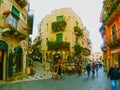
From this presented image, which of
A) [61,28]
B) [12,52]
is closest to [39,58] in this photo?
[61,28]

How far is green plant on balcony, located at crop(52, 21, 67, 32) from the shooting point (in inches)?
1554

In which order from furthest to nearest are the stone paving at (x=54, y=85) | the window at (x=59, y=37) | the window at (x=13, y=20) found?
the window at (x=59, y=37), the window at (x=13, y=20), the stone paving at (x=54, y=85)

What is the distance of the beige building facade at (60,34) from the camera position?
38500 mm

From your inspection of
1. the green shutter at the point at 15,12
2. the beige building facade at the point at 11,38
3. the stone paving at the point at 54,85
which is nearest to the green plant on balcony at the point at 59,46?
the beige building facade at the point at 11,38

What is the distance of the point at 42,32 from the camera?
4419cm

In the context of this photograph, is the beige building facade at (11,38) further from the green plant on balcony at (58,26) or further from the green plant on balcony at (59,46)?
the green plant on balcony at (58,26)

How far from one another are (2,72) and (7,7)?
16.4 ft

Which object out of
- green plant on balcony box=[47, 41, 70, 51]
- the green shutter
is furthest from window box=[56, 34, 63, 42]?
the green shutter

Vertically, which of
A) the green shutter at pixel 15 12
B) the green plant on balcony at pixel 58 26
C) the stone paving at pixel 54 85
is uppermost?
the green plant on balcony at pixel 58 26

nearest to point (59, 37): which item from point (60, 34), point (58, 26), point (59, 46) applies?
point (60, 34)

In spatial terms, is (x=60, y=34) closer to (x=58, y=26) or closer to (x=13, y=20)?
(x=58, y=26)

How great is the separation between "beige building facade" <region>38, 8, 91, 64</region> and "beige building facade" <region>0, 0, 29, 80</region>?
1644 cm

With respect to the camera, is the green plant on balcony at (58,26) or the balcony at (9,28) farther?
the green plant on balcony at (58,26)

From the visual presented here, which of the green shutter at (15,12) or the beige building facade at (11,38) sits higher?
the green shutter at (15,12)
